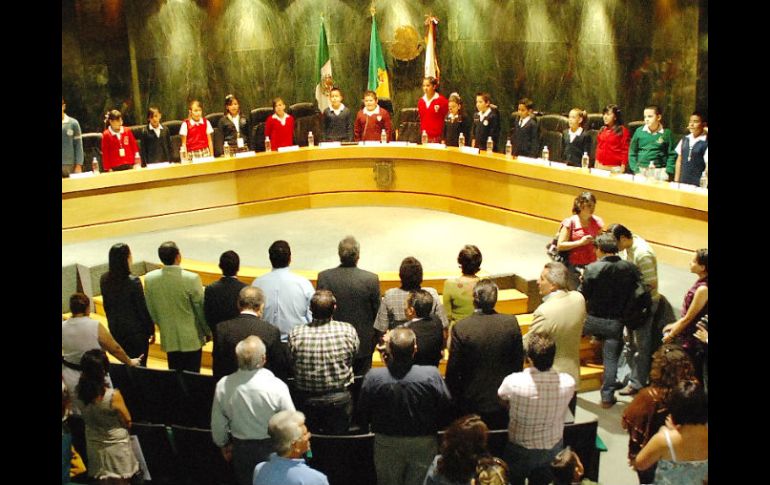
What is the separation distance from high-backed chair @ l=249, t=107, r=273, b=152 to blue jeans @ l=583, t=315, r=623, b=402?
580 cm

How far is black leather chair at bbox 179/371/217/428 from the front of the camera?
4805 millimetres

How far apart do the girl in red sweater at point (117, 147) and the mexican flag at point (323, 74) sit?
11.1 ft

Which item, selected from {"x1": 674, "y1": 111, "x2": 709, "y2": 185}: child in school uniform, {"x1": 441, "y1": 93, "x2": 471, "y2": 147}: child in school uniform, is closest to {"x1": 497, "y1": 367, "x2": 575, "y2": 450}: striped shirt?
{"x1": 674, "y1": 111, "x2": 709, "y2": 185}: child in school uniform

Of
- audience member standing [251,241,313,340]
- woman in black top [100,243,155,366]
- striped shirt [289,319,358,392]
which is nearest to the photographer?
striped shirt [289,319,358,392]

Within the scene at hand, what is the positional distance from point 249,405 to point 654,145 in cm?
530

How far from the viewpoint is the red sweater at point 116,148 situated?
29.7 ft

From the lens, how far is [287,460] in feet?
12.1

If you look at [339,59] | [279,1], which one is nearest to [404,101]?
[339,59]

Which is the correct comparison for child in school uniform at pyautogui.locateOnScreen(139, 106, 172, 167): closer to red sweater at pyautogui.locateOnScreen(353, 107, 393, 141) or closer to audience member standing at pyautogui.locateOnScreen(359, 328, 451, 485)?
red sweater at pyautogui.locateOnScreen(353, 107, 393, 141)

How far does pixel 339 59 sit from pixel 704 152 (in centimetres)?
666

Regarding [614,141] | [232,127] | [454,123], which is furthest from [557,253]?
[232,127]

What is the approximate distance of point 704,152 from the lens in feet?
24.8

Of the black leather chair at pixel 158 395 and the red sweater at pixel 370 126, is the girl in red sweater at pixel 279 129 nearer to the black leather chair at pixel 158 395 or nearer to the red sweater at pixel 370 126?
the red sweater at pixel 370 126

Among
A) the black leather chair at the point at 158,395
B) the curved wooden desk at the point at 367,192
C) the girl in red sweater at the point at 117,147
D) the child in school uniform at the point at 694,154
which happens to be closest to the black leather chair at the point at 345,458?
the black leather chair at the point at 158,395
